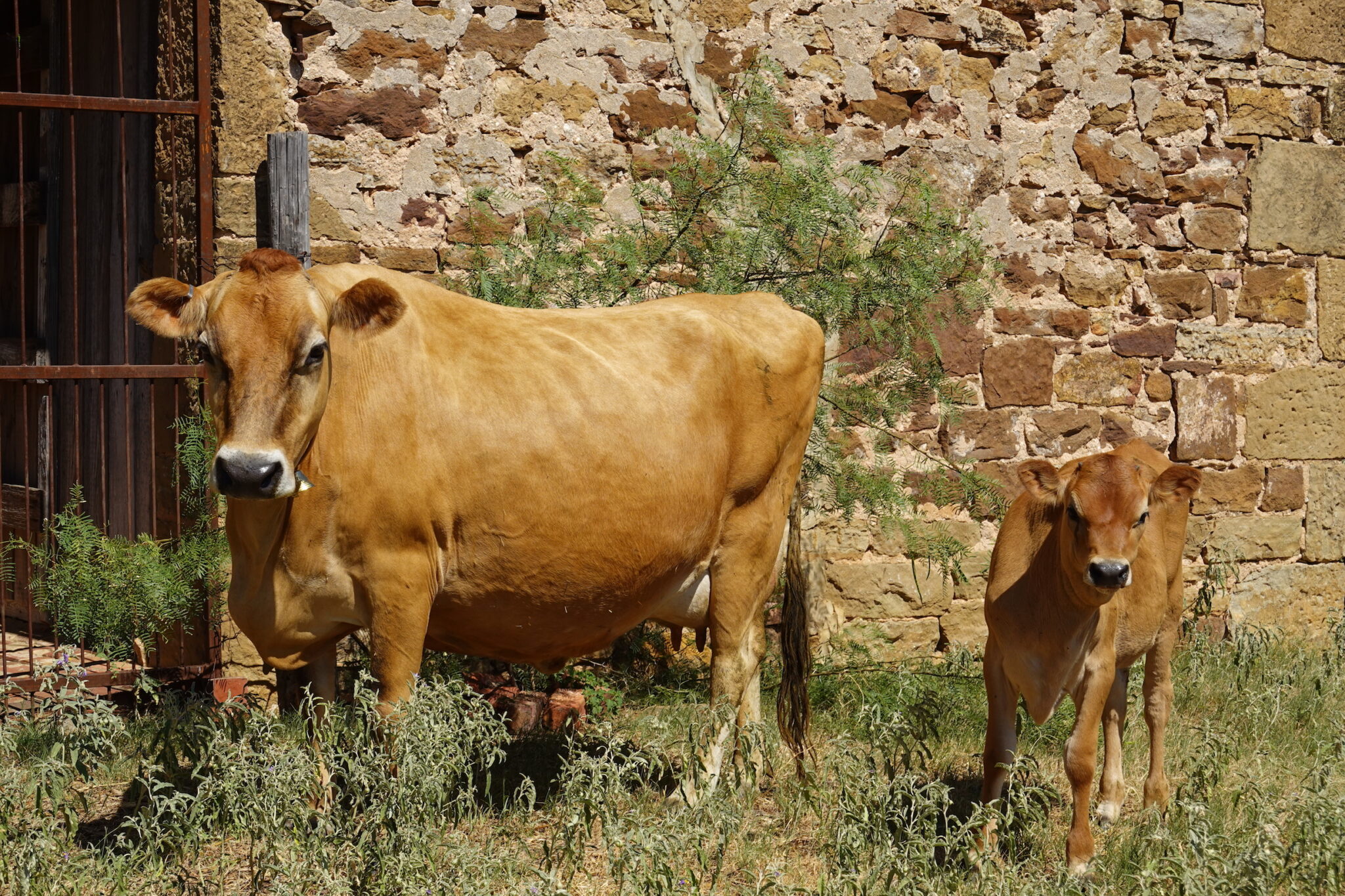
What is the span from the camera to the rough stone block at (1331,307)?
7.70 meters

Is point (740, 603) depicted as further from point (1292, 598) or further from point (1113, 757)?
point (1292, 598)

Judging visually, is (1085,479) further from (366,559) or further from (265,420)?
(265,420)

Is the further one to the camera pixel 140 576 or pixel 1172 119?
pixel 1172 119

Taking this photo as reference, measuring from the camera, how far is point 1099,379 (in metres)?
7.18

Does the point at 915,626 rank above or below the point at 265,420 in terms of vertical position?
below

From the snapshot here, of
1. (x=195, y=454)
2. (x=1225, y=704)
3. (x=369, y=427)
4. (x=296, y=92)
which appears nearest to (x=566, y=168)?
(x=296, y=92)

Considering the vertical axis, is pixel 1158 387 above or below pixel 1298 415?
above

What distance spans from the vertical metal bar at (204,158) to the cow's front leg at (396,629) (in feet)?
7.25

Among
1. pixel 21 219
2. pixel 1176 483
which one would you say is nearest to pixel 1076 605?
pixel 1176 483

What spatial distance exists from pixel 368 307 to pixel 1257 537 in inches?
230

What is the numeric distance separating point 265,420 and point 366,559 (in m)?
0.55

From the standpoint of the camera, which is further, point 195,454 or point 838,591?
point 838,591

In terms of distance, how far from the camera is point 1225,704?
19.6 ft

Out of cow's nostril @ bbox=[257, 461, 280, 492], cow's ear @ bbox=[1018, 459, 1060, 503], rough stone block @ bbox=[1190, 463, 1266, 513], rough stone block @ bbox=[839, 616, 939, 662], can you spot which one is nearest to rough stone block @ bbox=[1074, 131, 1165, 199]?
rough stone block @ bbox=[1190, 463, 1266, 513]
